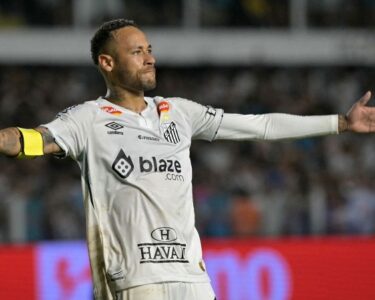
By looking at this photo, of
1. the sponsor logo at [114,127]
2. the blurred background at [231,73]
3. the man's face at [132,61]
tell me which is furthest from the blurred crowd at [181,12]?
the sponsor logo at [114,127]

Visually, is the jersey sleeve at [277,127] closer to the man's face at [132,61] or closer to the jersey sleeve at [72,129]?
the man's face at [132,61]

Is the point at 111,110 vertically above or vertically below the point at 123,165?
above

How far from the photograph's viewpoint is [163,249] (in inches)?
193

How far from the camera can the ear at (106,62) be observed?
5.26m

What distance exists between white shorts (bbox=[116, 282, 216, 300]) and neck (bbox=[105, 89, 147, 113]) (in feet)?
2.76

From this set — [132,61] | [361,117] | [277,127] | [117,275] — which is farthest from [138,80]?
[361,117]

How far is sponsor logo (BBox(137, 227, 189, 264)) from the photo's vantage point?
4852 mm

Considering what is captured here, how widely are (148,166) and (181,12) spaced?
11802 millimetres

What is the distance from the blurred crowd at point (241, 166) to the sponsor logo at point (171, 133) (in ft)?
15.5

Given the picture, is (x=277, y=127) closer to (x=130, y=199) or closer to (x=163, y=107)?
(x=163, y=107)

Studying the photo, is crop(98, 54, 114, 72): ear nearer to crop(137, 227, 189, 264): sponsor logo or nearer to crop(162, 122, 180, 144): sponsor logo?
crop(162, 122, 180, 144): sponsor logo

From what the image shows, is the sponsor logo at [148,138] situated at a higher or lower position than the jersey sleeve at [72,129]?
lower

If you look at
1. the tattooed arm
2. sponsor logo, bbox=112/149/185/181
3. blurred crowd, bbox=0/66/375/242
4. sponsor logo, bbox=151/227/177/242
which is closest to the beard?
sponsor logo, bbox=112/149/185/181

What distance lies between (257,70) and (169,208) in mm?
11620
